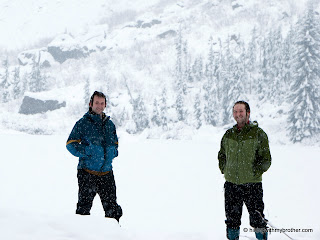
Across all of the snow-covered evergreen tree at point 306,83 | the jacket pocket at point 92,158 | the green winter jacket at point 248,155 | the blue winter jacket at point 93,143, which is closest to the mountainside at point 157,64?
the snow-covered evergreen tree at point 306,83

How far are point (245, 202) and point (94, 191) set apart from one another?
1803 mm

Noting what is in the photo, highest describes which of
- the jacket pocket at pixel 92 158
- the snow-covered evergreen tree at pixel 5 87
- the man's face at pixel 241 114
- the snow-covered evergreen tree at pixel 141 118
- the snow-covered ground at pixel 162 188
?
the snow-covered evergreen tree at pixel 5 87

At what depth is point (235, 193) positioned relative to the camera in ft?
11.7

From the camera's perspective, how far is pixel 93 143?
367 cm

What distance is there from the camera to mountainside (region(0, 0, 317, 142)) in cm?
5016

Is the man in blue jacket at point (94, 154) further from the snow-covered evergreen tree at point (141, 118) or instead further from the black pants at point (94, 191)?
the snow-covered evergreen tree at point (141, 118)

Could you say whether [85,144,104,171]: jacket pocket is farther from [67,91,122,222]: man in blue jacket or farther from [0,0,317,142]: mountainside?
[0,0,317,142]: mountainside

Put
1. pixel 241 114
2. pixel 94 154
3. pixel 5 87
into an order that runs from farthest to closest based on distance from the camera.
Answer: pixel 5 87, pixel 94 154, pixel 241 114

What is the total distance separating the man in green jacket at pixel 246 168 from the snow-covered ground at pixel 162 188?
25.7 inches

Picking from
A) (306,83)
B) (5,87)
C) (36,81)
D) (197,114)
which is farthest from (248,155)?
(5,87)

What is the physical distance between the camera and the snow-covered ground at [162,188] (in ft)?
18.6

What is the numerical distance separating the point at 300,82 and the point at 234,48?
58118mm

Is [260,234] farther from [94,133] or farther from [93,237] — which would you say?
[94,133]

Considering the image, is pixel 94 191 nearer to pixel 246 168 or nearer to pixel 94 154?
pixel 94 154
